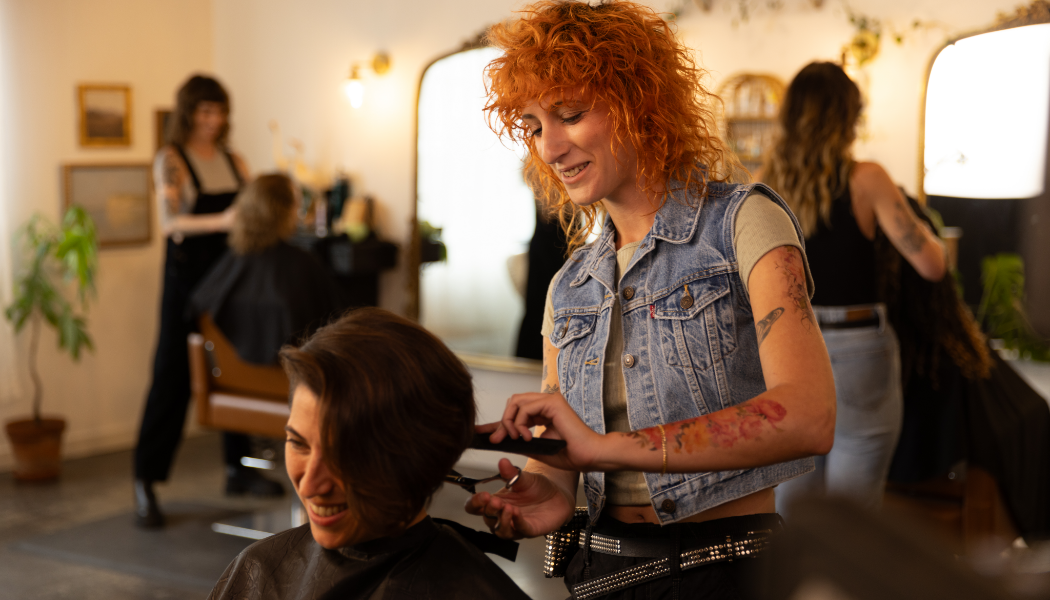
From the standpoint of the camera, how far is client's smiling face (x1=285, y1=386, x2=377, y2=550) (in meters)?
1.22

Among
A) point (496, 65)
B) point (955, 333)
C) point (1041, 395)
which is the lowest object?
point (1041, 395)

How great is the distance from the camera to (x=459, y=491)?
421 centimetres

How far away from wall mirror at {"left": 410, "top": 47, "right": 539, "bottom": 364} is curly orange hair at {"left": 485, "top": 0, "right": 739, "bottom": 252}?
301 centimetres

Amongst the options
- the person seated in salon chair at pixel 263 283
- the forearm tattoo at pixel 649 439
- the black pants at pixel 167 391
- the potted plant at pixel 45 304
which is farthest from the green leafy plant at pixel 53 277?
the forearm tattoo at pixel 649 439

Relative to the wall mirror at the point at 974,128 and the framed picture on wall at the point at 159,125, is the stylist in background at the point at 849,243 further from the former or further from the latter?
the framed picture on wall at the point at 159,125

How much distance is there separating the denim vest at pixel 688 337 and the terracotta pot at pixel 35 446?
394cm

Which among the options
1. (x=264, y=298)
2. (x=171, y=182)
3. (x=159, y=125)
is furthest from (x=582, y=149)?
(x=159, y=125)

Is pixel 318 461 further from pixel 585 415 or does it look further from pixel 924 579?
pixel 924 579

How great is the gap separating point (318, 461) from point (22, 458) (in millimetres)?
3777

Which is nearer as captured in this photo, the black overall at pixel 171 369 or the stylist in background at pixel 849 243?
the stylist in background at pixel 849 243

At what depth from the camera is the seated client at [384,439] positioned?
1187 millimetres

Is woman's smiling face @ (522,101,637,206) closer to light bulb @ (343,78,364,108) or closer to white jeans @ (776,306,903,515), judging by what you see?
white jeans @ (776,306,903,515)

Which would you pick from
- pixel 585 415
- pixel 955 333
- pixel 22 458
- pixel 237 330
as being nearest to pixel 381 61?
pixel 237 330

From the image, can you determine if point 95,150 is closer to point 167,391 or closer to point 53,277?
point 53,277
